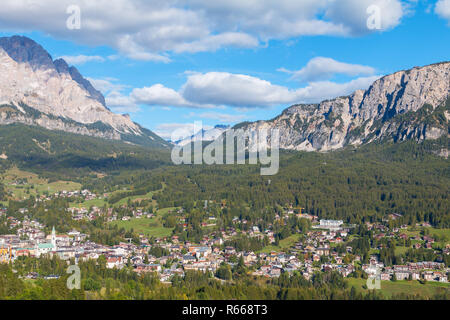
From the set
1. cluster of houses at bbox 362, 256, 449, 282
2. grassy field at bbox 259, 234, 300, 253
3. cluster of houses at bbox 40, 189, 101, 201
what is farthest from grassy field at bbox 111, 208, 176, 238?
cluster of houses at bbox 362, 256, 449, 282

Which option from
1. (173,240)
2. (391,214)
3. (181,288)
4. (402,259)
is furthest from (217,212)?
(181,288)

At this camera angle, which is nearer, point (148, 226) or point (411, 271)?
point (411, 271)

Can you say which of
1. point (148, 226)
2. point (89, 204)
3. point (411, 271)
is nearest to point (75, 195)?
point (89, 204)

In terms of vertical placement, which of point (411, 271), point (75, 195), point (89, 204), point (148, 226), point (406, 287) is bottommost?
point (406, 287)

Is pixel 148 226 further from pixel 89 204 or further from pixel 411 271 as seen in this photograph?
pixel 411 271

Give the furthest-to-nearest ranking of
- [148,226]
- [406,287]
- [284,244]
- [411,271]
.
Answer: [148,226] < [284,244] < [411,271] < [406,287]

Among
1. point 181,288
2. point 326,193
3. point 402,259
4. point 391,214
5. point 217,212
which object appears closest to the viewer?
point 181,288

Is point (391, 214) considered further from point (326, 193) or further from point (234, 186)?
point (234, 186)

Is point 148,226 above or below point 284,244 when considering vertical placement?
above
